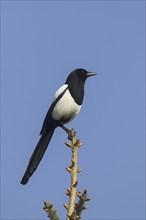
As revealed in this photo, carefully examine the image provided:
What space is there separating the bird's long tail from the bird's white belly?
10.2 inches

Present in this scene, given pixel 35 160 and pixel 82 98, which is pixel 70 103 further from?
pixel 35 160

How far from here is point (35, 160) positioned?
4965mm

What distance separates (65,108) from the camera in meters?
5.75

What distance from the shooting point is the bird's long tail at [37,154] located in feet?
13.7

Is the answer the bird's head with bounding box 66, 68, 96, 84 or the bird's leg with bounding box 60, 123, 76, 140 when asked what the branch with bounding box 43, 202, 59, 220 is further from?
the bird's head with bounding box 66, 68, 96, 84

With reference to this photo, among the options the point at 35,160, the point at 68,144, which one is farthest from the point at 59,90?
the point at 68,144

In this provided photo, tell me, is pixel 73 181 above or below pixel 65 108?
below

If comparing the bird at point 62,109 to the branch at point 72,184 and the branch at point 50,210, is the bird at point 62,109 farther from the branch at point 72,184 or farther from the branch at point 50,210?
the branch at point 50,210

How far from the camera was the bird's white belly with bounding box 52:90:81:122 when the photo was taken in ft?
18.8

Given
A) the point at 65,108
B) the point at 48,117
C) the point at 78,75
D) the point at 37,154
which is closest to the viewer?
the point at 37,154

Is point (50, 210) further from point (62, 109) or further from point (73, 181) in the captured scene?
point (62, 109)

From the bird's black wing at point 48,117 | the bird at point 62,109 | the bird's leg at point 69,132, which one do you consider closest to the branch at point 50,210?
the bird's leg at point 69,132

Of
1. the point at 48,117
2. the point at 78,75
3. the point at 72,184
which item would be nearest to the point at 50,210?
the point at 72,184

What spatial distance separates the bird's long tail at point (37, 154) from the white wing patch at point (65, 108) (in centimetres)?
26
